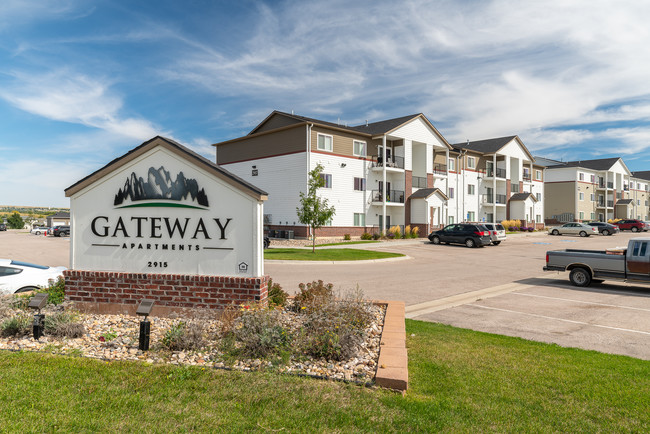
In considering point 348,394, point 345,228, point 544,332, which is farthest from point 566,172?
point 348,394

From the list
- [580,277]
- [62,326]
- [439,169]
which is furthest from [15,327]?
[439,169]

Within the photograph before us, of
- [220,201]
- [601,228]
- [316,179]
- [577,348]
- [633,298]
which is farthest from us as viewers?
[601,228]

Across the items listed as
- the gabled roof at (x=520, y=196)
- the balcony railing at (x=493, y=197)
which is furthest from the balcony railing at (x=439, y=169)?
the gabled roof at (x=520, y=196)

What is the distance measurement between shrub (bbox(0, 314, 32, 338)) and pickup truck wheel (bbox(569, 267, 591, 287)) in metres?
15.3

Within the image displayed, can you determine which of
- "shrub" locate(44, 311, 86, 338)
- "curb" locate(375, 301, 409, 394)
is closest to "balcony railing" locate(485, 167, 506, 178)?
"curb" locate(375, 301, 409, 394)

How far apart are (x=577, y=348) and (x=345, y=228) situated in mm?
30031

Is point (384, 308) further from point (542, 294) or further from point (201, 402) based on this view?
point (542, 294)

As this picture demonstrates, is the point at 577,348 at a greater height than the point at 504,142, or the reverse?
the point at 504,142

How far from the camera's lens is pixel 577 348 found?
7.03m

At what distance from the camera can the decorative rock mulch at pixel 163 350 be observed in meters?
5.29

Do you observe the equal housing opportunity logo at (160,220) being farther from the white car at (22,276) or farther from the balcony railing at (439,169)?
the balcony railing at (439,169)

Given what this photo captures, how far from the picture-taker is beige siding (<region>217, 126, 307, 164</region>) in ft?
115

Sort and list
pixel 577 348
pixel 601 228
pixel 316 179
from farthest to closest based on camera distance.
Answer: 1. pixel 601 228
2. pixel 316 179
3. pixel 577 348

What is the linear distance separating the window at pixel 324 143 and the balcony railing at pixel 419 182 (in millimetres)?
11770
